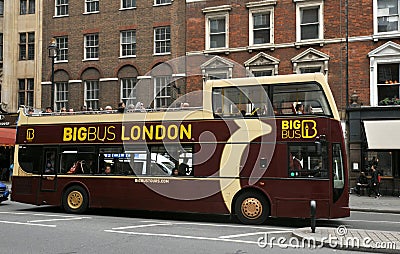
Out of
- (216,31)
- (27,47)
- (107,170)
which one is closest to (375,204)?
(107,170)

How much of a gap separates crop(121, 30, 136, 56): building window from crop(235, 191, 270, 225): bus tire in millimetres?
16179

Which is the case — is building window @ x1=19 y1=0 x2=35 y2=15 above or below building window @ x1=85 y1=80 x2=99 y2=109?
above

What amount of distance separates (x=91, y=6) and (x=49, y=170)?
15.8m

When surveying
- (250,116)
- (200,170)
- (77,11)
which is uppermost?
(77,11)

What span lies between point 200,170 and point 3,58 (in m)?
21.5

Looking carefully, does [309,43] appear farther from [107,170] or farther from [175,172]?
[107,170]

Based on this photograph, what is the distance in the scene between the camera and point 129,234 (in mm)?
10891

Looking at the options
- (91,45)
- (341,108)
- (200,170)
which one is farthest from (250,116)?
(91,45)

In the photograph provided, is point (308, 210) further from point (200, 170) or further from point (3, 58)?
point (3, 58)

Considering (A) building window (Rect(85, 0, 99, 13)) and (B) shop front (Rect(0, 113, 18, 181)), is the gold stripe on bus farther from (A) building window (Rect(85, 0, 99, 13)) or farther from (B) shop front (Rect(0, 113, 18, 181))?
(A) building window (Rect(85, 0, 99, 13))

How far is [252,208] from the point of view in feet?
42.9

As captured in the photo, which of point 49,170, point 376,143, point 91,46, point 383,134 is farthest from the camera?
point 91,46

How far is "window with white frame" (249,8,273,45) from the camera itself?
24.3 metres

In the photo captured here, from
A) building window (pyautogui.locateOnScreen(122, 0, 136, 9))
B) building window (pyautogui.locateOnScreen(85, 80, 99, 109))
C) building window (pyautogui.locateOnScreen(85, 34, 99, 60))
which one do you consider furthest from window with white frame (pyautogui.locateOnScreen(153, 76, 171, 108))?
building window (pyautogui.locateOnScreen(122, 0, 136, 9))
